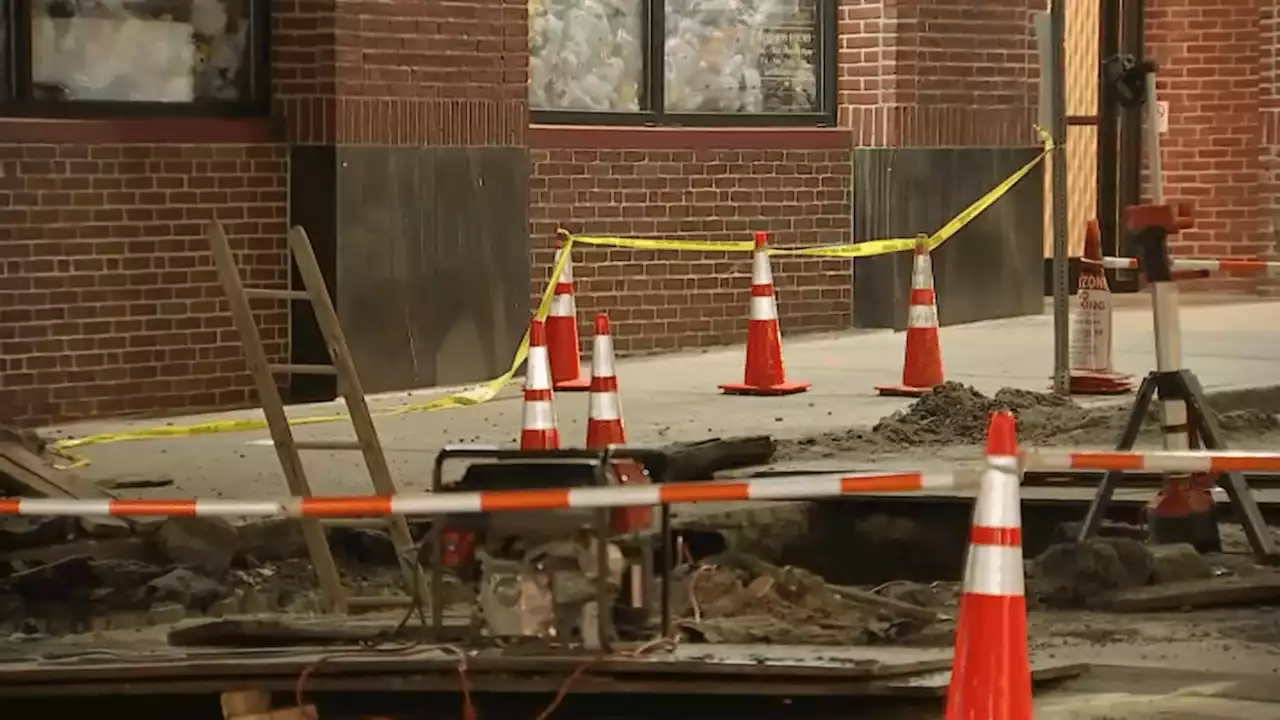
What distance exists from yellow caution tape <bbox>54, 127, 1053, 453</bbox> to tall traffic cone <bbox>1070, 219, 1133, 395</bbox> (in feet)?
2.53

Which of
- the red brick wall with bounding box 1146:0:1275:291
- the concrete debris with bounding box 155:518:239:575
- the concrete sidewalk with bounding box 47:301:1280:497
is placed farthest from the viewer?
the red brick wall with bounding box 1146:0:1275:291

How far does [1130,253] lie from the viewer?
9.22 metres

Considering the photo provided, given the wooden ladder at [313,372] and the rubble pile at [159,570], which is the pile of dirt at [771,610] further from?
the rubble pile at [159,570]

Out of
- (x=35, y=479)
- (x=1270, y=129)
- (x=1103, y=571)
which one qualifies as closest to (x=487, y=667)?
(x=1103, y=571)

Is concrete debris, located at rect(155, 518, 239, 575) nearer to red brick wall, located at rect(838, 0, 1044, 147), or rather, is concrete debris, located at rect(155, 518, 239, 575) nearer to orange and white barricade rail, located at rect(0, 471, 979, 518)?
orange and white barricade rail, located at rect(0, 471, 979, 518)

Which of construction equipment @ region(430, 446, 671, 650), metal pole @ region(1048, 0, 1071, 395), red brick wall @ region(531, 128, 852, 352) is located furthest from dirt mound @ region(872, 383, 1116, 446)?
construction equipment @ region(430, 446, 671, 650)

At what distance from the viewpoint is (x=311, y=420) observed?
12.6 m

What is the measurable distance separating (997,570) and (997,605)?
0.28 ft

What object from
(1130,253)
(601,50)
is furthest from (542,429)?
(601,50)

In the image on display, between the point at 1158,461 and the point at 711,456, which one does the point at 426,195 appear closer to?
the point at 711,456

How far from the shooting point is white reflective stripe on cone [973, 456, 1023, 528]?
5926 mm

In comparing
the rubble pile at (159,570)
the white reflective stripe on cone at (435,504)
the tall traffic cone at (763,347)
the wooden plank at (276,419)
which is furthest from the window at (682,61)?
the white reflective stripe on cone at (435,504)

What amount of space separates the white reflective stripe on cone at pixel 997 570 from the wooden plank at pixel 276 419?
120 inches

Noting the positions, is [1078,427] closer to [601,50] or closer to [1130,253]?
[1130,253]
